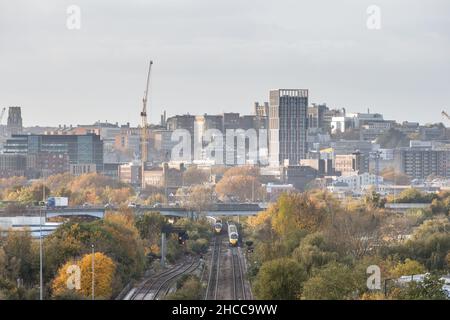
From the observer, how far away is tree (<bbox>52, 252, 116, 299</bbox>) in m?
27.0

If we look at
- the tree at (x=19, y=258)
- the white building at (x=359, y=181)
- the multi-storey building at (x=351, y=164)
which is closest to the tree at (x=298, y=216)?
the tree at (x=19, y=258)

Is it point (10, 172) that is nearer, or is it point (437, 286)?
point (437, 286)

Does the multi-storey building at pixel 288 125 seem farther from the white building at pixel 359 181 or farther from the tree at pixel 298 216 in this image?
the tree at pixel 298 216

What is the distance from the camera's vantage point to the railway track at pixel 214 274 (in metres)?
29.2

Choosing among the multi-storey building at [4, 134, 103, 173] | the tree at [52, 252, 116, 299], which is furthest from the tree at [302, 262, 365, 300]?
the multi-storey building at [4, 134, 103, 173]

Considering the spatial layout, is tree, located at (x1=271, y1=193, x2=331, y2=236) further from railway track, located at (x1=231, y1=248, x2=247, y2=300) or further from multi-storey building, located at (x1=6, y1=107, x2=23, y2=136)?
multi-storey building, located at (x1=6, y1=107, x2=23, y2=136)

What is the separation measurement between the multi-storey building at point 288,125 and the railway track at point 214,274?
6743cm

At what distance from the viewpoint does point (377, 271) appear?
24406mm

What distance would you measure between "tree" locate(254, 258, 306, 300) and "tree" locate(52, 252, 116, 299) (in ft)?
10.3

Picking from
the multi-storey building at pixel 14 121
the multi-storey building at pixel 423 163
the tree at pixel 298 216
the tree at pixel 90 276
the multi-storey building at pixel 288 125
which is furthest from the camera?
the multi-storey building at pixel 14 121

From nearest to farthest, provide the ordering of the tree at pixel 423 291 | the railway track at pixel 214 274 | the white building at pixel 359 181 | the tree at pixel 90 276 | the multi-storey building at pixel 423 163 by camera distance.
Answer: the tree at pixel 423 291 < the tree at pixel 90 276 < the railway track at pixel 214 274 < the white building at pixel 359 181 < the multi-storey building at pixel 423 163
